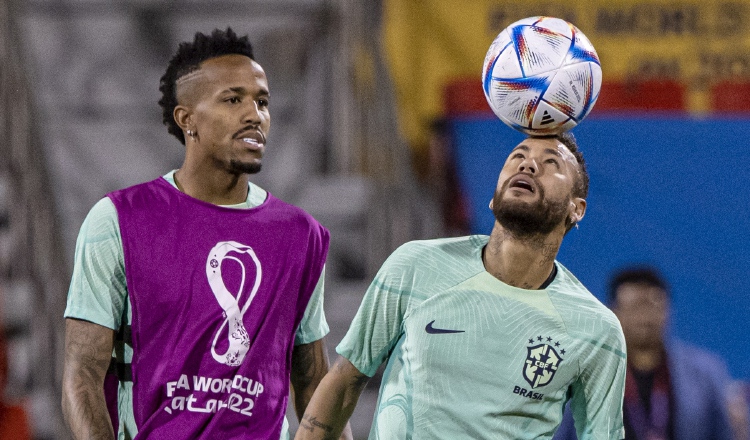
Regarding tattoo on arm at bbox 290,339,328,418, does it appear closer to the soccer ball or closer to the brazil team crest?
the brazil team crest

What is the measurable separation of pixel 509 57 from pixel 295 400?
1.41 metres

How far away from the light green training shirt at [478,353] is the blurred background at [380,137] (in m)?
3.47

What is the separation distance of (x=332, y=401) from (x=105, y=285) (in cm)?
80

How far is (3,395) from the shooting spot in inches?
251

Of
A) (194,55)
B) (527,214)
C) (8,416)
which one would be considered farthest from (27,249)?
(527,214)

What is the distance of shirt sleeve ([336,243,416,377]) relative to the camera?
3.62m

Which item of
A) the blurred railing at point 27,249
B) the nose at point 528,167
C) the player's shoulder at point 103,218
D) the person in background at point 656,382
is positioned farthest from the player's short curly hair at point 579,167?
the blurred railing at point 27,249

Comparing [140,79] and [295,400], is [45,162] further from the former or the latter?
[295,400]

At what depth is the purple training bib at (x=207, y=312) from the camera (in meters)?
3.69

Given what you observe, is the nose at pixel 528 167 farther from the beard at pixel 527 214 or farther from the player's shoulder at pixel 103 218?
the player's shoulder at pixel 103 218

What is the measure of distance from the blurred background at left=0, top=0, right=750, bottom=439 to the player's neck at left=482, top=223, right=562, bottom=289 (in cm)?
354

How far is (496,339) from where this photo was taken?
11.7ft

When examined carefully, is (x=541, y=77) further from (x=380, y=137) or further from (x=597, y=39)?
(x=597, y=39)

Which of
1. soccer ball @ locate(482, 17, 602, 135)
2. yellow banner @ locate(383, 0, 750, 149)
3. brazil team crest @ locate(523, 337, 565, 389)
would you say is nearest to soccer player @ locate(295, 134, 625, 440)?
brazil team crest @ locate(523, 337, 565, 389)
